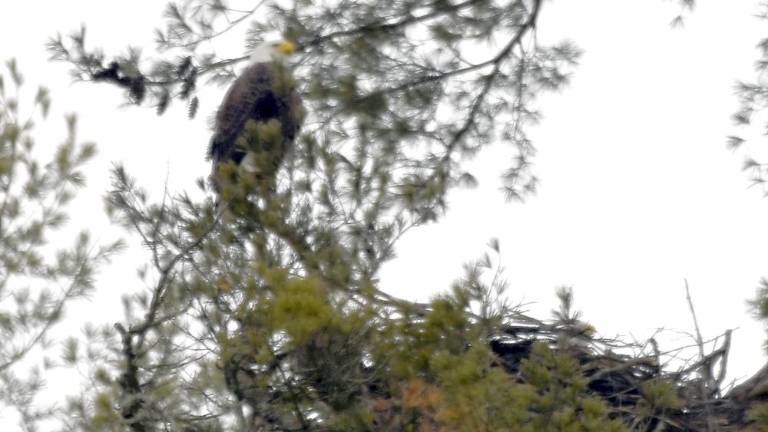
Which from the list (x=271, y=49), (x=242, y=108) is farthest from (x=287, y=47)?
(x=242, y=108)

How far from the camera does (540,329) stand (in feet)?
18.4

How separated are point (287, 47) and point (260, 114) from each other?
1627 mm

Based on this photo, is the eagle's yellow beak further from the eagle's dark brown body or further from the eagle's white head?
the eagle's dark brown body

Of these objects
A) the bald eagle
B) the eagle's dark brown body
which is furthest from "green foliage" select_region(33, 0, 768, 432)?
the eagle's dark brown body

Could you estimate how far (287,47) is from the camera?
564 centimetres

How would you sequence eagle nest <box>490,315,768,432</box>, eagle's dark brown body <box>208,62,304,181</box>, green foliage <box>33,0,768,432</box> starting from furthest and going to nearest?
eagle's dark brown body <box>208,62,304,181</box> < eagle nest <box>490,315,768,432</box> < green foliage <box>33,0,768,432</box>

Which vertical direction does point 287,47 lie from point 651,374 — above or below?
above

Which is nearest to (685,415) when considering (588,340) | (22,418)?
(588,340)

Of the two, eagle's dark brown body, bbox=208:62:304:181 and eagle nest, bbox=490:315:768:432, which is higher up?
eagle's dark brown body, bbox=208:62:304:181

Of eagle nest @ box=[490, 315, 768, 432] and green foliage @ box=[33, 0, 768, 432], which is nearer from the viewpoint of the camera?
green foliage @ box=[33, 0, 768, 432]

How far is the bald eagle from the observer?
426 cm

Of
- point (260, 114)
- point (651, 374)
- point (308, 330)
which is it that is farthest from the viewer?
point (260, 114)

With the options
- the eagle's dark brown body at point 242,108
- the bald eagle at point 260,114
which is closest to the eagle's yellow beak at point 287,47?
the bald eagle at point 260,114

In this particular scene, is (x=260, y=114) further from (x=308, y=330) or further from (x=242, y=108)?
(x=308, y=330)
